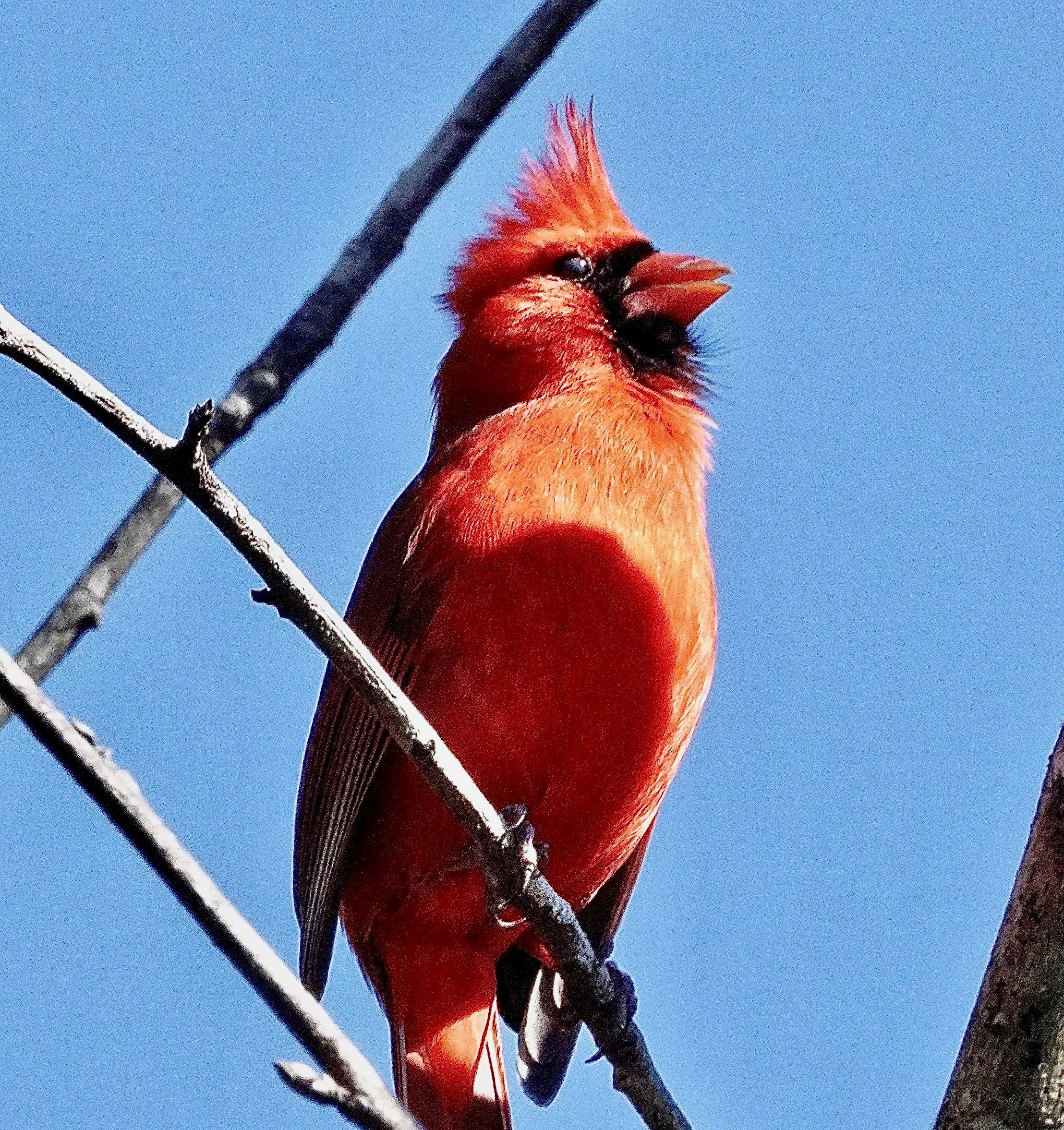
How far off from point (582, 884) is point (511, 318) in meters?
1.20

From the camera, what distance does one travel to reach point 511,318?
144 inches

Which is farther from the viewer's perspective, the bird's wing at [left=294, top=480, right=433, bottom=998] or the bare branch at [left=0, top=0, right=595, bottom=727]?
the bird's wing at [left=294, top=480, right=433, bottom=998]

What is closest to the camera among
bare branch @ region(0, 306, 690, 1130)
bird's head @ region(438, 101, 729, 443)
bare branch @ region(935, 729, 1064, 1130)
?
bare branch @ region(0, 306, 690, 1130)

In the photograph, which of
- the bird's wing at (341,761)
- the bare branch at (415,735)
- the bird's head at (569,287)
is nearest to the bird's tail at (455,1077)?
the bird's wing at (341,761)

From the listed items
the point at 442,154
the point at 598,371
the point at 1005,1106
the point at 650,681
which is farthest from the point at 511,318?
the point at 1005,1106

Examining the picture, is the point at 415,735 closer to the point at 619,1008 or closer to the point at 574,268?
the point at 619,1008

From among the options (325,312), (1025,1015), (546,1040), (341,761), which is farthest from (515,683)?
(1025,1015)

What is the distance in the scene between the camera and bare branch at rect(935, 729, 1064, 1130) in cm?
202

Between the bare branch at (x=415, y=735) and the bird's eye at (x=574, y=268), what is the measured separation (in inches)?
60.4

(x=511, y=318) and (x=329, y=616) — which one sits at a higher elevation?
(x=511, y=318)

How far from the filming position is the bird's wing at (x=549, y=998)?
132 inches

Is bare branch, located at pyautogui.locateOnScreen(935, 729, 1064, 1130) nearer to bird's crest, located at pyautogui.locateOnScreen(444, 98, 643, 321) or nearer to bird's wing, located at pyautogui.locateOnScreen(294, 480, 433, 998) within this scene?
bird's wing, located at pyautogui.locateOnScreen(294, 480, 433, 998)

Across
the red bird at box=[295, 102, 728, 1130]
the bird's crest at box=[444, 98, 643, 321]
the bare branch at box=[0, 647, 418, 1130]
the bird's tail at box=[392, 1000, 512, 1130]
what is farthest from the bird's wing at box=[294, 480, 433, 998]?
the bare branch at box=[0, 647, 418, 1130]

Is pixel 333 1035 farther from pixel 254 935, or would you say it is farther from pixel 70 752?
pixel 70 752
